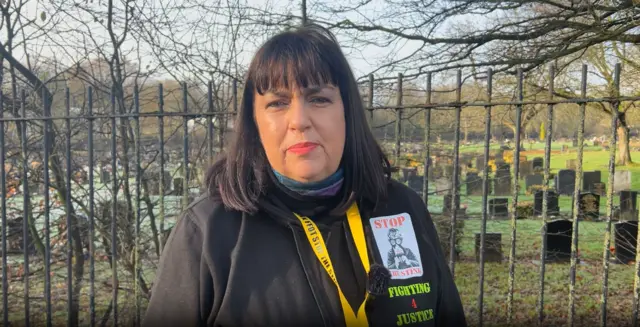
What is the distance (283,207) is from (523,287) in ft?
19.7

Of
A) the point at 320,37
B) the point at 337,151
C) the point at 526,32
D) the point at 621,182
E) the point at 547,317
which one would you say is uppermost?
the point at 526,32

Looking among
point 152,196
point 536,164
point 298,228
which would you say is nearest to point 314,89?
point 298,228

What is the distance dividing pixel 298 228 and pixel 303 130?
0.30m

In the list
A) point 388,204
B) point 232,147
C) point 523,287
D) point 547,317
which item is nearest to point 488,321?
point 547,317

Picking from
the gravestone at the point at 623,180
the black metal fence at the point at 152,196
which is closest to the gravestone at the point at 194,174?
the black metal fence at the point at 152,196

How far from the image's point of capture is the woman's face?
4.48 ft

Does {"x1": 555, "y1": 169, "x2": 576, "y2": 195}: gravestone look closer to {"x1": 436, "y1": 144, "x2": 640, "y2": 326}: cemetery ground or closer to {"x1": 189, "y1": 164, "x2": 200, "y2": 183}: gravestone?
{"x1": 436, "y1": 144, "x2": 640, "y2": 326}: cemetery ground

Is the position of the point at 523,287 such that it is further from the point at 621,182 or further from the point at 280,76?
the point at 621,182

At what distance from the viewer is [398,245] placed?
4.89ft

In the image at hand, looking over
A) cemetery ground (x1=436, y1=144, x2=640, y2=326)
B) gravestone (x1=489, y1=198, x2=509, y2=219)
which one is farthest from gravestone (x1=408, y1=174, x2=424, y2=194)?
cemetery ground (x1=436, y1=144, x2=640, y2=326)

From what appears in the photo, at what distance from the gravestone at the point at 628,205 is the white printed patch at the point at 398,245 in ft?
34.7

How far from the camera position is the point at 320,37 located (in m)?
1.46

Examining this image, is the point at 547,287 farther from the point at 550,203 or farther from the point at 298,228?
the point at 298,228

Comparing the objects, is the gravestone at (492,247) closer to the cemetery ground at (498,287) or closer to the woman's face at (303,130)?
the cemetery ground at (498,287)
